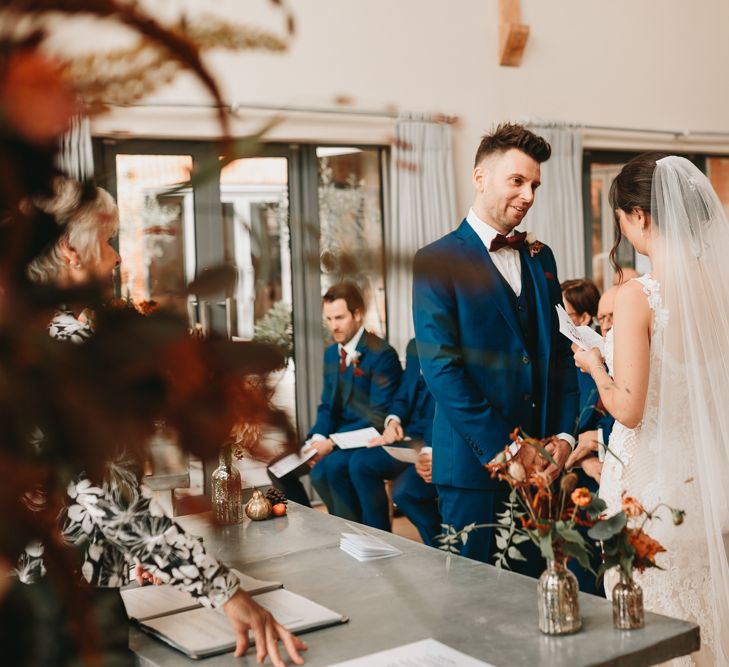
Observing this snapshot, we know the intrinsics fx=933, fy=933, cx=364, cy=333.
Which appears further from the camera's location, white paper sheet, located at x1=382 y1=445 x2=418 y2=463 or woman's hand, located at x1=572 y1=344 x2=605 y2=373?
woman's hand, located at x1=572 y1=344 x2=605 y2=373

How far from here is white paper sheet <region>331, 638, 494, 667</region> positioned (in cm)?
135

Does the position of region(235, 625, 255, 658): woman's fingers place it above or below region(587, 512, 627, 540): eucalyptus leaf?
below

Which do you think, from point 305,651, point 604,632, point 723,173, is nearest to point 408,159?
point 305,651

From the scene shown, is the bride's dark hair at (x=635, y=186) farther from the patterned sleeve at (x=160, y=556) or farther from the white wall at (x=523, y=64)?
the white wall at (x=523, y=64)

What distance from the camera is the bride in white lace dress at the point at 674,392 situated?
7.64ft

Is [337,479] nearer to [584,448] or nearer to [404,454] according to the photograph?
[584,448]

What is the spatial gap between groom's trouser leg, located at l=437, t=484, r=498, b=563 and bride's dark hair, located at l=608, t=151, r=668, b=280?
2.55 feet

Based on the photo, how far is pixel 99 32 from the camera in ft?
0.94

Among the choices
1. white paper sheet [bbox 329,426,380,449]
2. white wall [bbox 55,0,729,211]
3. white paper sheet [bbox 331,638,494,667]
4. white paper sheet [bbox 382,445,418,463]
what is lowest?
white paper sheet [bbox 329,426,380,449]

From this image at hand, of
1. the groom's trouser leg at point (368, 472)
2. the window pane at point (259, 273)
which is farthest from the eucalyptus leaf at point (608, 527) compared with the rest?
the groom's trouser leg at point (368, 472)

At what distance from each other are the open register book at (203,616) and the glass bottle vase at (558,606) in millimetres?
333

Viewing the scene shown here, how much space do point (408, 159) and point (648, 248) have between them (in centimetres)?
224

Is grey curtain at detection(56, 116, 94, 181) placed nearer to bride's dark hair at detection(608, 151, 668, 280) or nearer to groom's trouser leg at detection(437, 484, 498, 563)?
bride's dark hair at detection(608, 151, 668, 280)

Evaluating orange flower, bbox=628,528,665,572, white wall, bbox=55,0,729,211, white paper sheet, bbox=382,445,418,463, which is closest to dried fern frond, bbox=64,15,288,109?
white paper sheet, bbox=382,445,418,463
